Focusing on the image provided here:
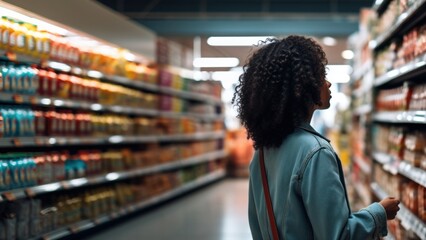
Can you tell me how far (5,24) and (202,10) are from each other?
7.14m

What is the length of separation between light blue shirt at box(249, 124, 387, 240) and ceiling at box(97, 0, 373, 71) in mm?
9306

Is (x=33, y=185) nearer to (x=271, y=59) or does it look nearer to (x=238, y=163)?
(x=271, y=59)

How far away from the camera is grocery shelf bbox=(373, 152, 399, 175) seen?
14.0 feet

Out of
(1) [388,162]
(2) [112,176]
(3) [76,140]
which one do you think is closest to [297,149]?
(1) [388,162]

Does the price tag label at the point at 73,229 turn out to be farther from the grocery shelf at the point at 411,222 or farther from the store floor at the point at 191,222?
the grocery shelf at the point at 411,222

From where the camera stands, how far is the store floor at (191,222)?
6698 mm

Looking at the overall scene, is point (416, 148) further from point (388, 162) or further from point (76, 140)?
point (76, 140)

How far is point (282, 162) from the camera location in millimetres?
2020

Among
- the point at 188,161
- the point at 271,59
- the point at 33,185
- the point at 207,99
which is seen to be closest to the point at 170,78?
the point at 188,161

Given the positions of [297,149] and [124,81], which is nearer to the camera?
[297,149]

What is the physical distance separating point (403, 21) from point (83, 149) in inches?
181

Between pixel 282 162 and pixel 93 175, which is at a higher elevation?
pixel 282 162

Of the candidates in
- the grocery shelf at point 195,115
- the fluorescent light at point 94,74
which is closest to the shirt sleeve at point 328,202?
the fluorescent light at point 94,74

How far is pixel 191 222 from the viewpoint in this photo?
7727 millimetres
